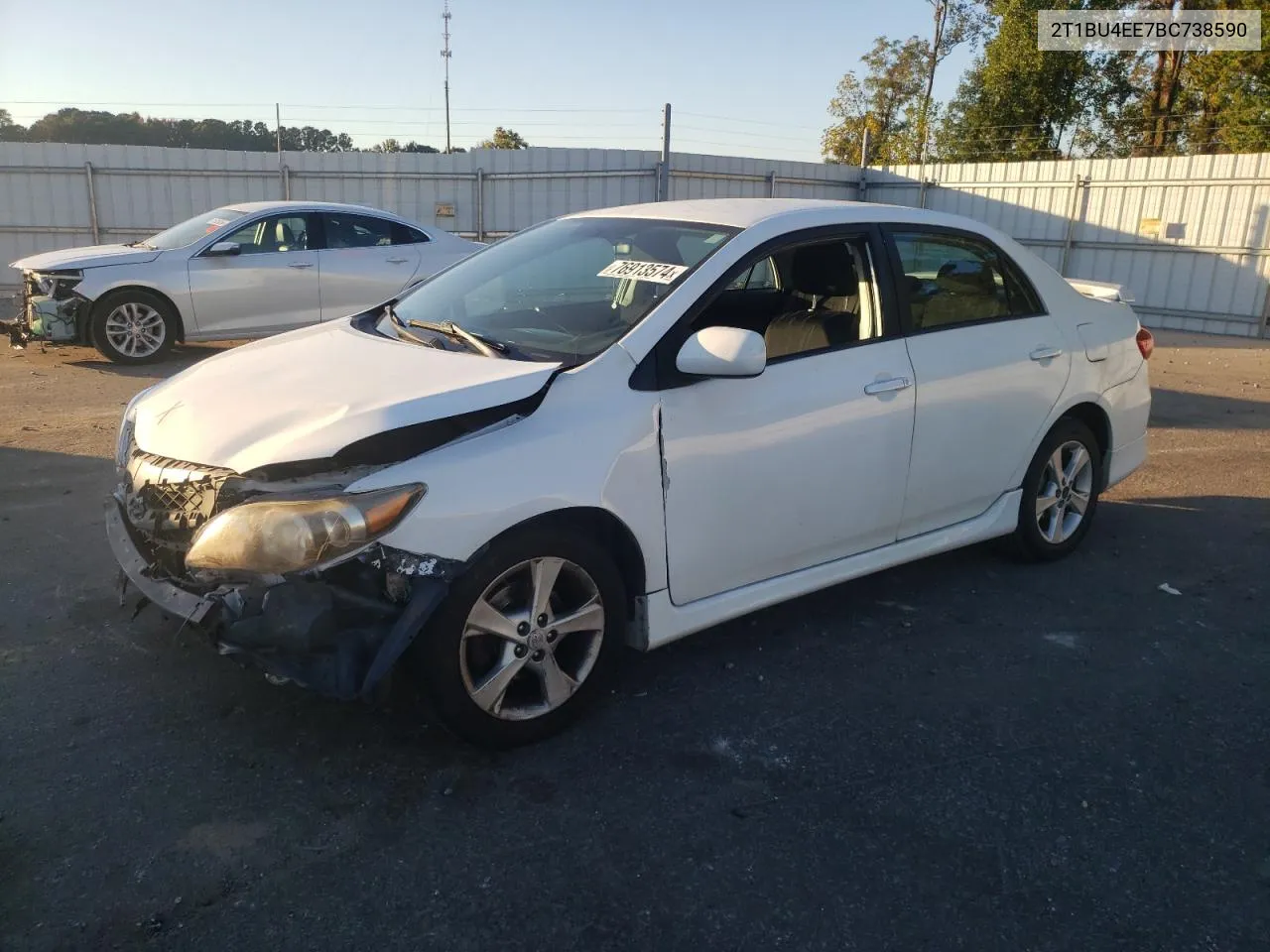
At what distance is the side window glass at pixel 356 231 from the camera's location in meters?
10.8

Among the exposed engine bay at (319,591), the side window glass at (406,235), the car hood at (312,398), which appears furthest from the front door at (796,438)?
the side window glass at (406,235)

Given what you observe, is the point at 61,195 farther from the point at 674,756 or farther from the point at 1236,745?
the point at 1236,745

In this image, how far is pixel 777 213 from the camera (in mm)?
3951

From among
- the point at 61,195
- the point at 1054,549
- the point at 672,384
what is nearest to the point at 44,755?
the point at 672,384

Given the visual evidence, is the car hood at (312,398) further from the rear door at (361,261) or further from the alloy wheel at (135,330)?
the rear door at (361,261)

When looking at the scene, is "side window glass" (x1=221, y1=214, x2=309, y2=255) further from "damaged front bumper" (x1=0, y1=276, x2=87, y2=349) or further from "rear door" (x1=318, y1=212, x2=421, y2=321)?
"damaged front bumper" (x1=0, y1=276, x2=87, y2=349)

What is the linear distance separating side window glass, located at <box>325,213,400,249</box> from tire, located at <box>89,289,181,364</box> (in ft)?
6.01

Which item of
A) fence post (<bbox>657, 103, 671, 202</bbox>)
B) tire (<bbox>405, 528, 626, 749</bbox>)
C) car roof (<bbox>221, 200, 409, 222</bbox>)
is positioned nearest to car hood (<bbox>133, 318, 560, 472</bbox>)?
tire (<bbox>405, 528, 626, 749</bbox>)

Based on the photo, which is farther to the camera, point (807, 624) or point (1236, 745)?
point (807, 624)

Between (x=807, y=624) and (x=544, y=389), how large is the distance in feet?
5.71

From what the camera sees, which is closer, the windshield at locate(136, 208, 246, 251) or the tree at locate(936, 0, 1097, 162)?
the windshield at locate(136, 208, 246, 251)

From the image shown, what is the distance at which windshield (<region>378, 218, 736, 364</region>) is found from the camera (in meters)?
3.57

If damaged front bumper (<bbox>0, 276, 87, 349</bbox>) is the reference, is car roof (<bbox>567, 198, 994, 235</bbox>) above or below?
above

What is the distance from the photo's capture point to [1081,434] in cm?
496
